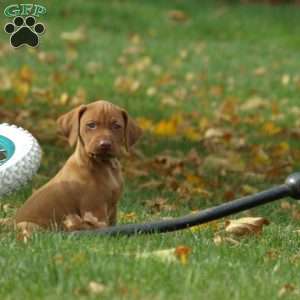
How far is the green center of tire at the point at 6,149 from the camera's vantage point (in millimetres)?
5412

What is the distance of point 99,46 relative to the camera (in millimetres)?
14461

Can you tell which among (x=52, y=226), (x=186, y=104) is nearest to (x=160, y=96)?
(x=186, y=104)

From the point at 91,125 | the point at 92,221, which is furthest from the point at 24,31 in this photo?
the point at 92,221

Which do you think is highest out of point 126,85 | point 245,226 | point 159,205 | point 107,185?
point 107,185

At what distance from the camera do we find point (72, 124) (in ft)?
17.4

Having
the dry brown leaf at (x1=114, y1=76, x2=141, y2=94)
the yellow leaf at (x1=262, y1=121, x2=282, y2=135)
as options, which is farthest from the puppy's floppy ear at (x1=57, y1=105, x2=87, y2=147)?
the dry brown leaf at (x1=114, y1=76, x2=141, y2=94)

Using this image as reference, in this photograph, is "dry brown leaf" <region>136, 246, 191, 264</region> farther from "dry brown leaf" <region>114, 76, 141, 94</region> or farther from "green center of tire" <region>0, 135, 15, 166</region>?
"dry brown leaf" <region>114, 76, 141, 94</region>

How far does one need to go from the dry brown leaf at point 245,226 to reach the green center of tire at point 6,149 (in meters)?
1.22

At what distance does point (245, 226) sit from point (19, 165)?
126 centimetres

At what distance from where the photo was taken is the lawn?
163 inches

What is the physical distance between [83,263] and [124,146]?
1.33 meters

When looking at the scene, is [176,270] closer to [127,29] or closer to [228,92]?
[228,92]

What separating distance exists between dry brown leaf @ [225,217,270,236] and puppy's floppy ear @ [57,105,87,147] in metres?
0.97

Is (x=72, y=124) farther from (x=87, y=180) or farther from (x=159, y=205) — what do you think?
(x=159, y=205)
